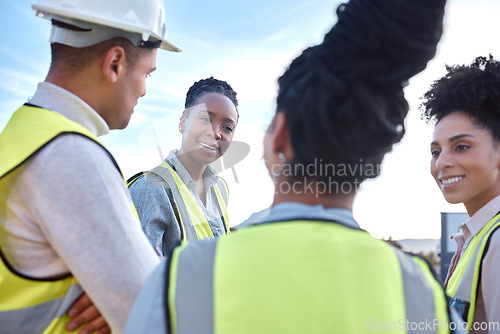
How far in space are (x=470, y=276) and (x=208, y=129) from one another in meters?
2.36

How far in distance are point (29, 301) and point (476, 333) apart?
197cm

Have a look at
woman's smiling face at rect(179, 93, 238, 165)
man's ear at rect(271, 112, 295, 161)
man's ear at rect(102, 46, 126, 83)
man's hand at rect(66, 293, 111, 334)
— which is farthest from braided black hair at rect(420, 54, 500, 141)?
man's hand at rect(66, 293, 111, 334)

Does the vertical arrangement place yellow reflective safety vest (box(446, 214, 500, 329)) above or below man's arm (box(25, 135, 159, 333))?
below

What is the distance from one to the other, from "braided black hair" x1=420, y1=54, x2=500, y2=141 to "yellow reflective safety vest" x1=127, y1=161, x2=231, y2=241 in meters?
1.90

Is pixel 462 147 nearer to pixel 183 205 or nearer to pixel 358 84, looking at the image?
pixel 358 84

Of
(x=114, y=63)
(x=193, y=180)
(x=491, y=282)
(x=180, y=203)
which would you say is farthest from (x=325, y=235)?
(x=193, y=180)

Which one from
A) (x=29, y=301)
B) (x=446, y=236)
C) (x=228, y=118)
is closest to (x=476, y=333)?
(x=29, y=301)

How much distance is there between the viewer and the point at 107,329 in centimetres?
170

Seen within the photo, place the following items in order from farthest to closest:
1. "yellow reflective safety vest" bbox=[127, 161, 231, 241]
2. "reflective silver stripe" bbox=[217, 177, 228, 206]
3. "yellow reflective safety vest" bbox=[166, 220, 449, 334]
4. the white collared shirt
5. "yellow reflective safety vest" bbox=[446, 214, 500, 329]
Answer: "reflective silver stripe" bbox=[217, 177, 228, 206] → "yellow reflective safety vest" bbox=[127, 161, 231, 241] → "yellow reflective safety vest" bbox=[446, 214, 500, 329] → the white collared shirt → "yellow reflective safety vest" bbox=[166, 220, 449, 334]

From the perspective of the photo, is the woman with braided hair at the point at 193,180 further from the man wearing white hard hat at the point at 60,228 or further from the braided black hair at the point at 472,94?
the braided black hair at the point at 472,94

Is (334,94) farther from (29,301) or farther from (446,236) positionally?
(446,236)

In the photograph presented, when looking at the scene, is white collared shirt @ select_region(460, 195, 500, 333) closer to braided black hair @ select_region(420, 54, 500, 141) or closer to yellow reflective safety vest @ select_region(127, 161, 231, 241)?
braided black hair @ select_region(420, 54, 500, 141)

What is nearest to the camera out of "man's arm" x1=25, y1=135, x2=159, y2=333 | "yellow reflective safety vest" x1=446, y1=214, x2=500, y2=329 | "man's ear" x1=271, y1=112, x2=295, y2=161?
"man's ear" x1=271, y1=112, x2=295, y2=161

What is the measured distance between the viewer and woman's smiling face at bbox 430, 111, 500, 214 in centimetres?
281
